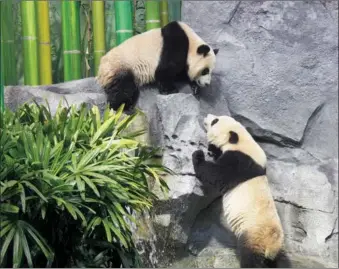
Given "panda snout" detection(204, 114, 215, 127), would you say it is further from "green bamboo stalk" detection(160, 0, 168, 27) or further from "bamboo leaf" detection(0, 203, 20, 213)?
"bamboo leaf" detection(0, 203, 20, 213)

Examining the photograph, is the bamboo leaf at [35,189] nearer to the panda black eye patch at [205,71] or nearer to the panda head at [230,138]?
the panda head at [230,138]

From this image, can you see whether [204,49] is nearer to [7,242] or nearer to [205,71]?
[205,71]

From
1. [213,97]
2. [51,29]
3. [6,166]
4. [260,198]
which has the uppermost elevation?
[51,29]

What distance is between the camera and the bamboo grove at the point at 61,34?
393 centimetres

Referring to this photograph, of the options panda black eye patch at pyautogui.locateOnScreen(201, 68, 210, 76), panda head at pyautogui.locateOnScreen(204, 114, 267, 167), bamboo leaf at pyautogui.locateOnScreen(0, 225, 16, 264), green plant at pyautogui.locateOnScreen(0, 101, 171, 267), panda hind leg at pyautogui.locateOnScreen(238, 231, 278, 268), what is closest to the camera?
bamboo leaf at pyautogui.locateOnScreen(0, 225, 16, 264)

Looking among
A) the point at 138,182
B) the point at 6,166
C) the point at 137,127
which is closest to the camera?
the point at 6,166

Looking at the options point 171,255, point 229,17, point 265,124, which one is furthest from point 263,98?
point 171,255

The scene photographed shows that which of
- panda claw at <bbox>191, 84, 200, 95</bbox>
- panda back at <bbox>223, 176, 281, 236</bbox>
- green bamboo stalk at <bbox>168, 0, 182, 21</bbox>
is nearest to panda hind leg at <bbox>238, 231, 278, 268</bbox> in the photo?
panda back at <bbox>223, 176, 281, 236</bbox>

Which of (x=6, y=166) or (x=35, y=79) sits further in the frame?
(x=35, y=79)

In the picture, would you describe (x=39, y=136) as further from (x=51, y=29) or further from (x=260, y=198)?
(x=260, y=198)

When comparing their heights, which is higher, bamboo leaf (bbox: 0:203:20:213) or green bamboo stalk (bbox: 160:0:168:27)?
green bamboo stalk (bbox: 160:0:168:27)

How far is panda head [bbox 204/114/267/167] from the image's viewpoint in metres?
3.62

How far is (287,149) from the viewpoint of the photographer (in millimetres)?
3658

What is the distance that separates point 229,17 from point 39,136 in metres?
1.37
